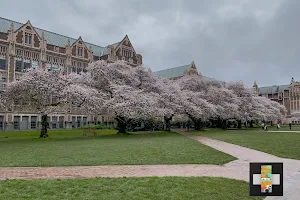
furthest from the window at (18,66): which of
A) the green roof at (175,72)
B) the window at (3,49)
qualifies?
the green roof at (175,72)

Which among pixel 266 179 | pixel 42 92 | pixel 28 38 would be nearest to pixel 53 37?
pixel 28 38

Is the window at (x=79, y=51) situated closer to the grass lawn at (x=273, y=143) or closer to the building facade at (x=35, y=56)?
the building facade at (x=35, y=56)

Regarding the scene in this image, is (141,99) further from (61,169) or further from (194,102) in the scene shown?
(61,169)

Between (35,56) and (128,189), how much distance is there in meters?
48.3

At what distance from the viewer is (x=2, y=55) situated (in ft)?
149

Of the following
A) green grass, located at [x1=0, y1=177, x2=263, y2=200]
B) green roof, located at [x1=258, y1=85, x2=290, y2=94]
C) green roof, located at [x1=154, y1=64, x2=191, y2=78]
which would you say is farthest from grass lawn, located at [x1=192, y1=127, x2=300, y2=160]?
green roof, located at [x1=258, y1=85, x2=290, y2=94]

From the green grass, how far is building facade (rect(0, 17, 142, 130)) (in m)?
34.8

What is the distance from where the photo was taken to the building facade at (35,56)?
45.6m

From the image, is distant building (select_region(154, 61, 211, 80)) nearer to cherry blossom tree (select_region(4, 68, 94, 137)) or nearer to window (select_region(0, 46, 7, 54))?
window (select_region(0, 46, 7, 54))

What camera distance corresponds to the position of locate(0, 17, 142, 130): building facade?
150ft

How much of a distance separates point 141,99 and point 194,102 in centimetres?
1233

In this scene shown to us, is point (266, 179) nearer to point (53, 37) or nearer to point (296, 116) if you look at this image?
point (53, 37)

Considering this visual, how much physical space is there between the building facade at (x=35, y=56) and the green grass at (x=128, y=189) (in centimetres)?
3475

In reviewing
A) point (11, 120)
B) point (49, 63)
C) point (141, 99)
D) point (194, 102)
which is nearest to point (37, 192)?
point (141, 99)
